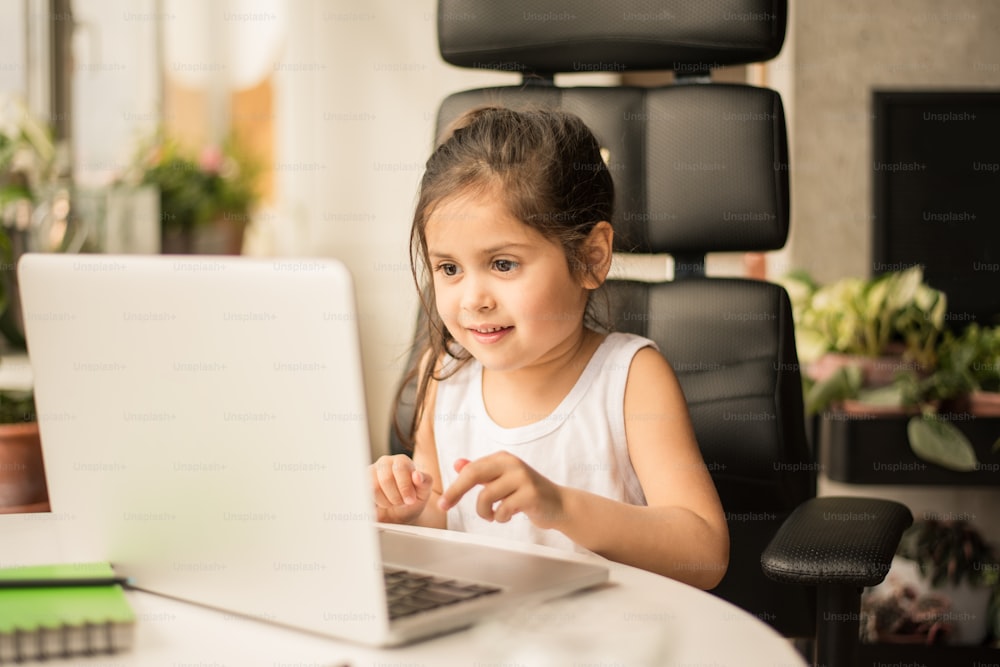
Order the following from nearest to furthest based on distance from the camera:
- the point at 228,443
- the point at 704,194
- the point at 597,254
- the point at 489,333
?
the point at 228,443 < the point at 489,333 < the point at 597,254 < the point at 704,194

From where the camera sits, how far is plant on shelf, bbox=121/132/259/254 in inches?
122

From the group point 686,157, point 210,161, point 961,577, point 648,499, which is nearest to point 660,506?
point 648,499

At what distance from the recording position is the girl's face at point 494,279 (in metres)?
1.13

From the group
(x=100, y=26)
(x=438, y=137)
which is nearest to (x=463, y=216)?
(x=438, y=137)

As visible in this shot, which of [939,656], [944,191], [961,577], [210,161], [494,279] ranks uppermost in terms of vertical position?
[210,161]

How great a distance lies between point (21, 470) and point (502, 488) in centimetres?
53

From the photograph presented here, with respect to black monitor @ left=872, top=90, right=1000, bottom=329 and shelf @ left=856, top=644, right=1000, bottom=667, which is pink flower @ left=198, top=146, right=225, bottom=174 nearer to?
black monitor @ left=872, top=90, right=1000, bottom=329

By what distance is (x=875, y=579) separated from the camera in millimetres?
926

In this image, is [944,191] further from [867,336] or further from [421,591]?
[421,591]

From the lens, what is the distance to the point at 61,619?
66 cm

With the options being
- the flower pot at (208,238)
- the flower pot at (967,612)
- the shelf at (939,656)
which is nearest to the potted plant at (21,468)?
the shelf at (939,656)

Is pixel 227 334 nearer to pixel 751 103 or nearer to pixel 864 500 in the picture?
pixel 864 500

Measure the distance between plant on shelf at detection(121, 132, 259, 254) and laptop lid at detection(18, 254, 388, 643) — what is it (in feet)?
7.90

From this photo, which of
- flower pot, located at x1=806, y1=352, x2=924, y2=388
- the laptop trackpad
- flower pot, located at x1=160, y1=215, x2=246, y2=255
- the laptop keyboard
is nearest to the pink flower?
flower pot, located at x1=160, y1=215, x2=246, y2=255
